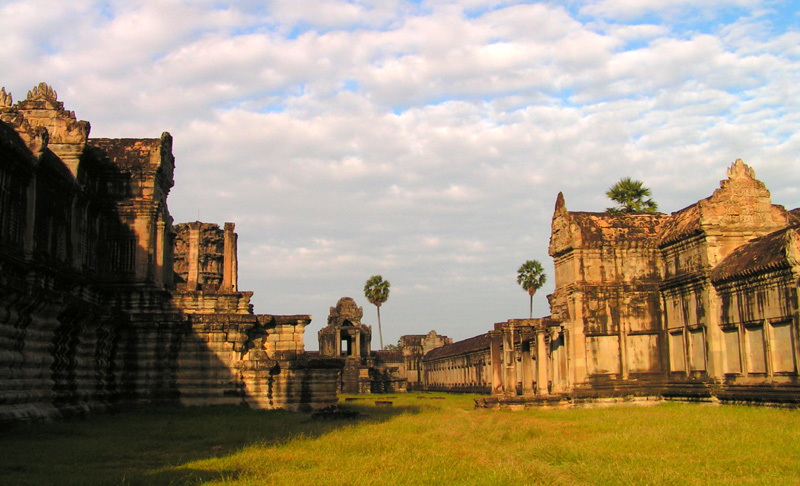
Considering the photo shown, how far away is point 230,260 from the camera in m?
→ 28.5

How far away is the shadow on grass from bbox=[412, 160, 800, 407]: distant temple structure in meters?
9.98

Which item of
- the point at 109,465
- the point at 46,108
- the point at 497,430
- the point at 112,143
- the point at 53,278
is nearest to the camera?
the point at 109,465

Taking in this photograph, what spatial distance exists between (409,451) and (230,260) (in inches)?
Answer: 633

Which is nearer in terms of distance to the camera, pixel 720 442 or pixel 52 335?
pixel 720 442

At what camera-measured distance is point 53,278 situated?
70.9 ft

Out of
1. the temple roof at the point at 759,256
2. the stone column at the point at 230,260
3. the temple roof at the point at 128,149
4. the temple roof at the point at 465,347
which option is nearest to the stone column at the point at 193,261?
the stone column at the point at 230,260

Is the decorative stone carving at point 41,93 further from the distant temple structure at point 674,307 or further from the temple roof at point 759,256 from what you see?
the temple roof at point 759,256

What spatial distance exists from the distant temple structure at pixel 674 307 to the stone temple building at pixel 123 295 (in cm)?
989

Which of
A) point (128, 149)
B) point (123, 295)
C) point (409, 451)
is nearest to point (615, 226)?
point (409, 451)

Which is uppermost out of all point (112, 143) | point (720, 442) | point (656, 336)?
point (112, 143)

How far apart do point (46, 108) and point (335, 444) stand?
17.4m

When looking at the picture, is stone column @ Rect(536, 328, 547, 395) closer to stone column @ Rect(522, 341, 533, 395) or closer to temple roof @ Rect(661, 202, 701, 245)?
stone column @ Rect(522, 341, 533, 395)

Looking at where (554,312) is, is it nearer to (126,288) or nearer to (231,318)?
(231,318)

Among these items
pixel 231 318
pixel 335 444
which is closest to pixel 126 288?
pixel 231 318
